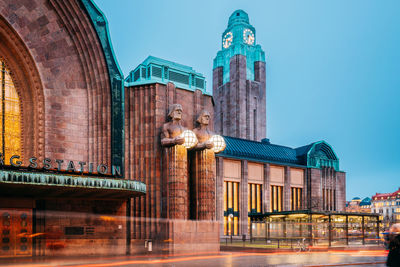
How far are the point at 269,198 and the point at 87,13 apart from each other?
43742 mm

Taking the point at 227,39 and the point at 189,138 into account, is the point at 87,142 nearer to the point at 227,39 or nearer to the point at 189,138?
the point at 189,138

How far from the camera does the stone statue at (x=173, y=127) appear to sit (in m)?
31.0

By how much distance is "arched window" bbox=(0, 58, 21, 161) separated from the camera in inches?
1090

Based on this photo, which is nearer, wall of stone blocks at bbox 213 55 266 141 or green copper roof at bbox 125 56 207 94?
green copper roof at bbox 125 56 207 94

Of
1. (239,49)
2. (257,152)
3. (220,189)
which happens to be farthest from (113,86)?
(239,49)

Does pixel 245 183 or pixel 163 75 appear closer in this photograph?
pixel 163 75

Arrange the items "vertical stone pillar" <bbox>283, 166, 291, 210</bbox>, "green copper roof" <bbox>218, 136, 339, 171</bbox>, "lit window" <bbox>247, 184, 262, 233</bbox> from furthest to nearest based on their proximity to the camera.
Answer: "vertical stone pillar" <bbox>283, 166, 291, 210</bbox> < "lit window" <bbox>247, 184, 262, 233</bbox> < "green copper roof" <bbox>218, 136, 339, 171</bbox>

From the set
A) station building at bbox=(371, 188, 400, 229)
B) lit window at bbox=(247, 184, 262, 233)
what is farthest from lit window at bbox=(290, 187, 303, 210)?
station building at bbox=(371, 188, 400, 229)

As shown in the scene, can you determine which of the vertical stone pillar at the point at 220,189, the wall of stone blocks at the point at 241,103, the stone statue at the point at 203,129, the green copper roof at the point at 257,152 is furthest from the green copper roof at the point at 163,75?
the wall of stone blocks at the point at 241,103

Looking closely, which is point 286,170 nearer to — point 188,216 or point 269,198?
point 269,198

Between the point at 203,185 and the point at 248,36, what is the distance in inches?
3139

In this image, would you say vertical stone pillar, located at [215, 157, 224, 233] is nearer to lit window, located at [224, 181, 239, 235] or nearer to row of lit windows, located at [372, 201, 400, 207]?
lit window, located at [224, 181, 239, 235]

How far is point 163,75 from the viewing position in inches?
1303

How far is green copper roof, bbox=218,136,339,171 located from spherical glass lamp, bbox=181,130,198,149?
2919 cm
